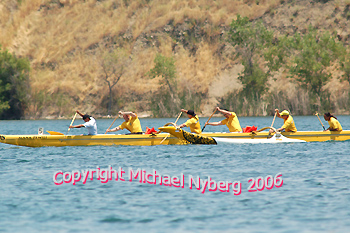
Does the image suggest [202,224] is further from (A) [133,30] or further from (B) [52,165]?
(A) [133,30]

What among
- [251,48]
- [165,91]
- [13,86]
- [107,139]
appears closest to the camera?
[107,139]

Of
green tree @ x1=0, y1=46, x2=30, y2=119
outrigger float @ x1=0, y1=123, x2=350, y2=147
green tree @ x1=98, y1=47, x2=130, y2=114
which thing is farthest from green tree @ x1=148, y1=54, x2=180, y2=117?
outrigger float @ x1=0, y1=123, x2=350, y2=147

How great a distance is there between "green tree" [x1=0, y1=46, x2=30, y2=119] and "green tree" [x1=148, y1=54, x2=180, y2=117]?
16548mm

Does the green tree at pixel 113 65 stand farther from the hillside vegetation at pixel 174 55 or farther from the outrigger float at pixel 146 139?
the outrigger float at pixel 146 139

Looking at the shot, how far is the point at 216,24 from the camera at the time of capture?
81125 mm

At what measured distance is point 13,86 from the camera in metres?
67.1

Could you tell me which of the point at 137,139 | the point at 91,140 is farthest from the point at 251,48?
the point at 91,140

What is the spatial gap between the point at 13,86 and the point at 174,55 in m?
24.4

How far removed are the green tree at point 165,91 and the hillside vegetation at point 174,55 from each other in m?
0.13

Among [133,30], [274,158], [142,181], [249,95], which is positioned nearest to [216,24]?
[133,30]

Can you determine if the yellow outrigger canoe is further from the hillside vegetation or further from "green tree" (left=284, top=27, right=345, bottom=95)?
Answer: "green tree" (left=284, top=27, right=345, bottom=95)

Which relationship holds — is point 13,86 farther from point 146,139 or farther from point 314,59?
point 146,139

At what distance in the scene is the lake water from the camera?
10094 mm

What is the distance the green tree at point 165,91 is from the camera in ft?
218
